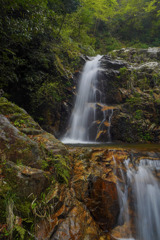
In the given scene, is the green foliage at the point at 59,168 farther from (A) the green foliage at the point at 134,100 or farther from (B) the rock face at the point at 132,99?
(A) the green foliage at the point at 134,100

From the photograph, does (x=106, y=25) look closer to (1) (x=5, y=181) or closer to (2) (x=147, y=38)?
(2) (x=147, y=38)

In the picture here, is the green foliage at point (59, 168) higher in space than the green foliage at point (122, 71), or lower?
lower

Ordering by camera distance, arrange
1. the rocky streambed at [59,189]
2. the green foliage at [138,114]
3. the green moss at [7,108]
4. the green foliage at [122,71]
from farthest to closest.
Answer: the green foliage at [122,71] < the green foliage at [138,114] < the green moss at [7,108] < the rocky streambed at [59,189]

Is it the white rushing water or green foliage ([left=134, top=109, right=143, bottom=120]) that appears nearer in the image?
the white rushing water

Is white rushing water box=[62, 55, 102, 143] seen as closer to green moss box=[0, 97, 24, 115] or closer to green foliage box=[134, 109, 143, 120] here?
green foliage box=[134, 109, 143, 120]

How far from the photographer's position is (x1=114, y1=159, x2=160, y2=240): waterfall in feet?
9.98

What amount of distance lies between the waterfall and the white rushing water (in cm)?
440

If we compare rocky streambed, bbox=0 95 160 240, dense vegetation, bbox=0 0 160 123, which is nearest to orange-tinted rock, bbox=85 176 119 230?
rocky streambed, bbox=0 95 160 240

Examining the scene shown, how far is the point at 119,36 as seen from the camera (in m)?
21.9

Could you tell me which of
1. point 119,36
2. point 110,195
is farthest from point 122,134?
point 119,36

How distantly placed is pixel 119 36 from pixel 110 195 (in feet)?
81.5

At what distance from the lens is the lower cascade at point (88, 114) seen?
8.38 metres

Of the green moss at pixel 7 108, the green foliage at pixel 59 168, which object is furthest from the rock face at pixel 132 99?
the green moss at pixel 7 108

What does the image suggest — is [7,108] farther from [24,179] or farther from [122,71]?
[122,71]
